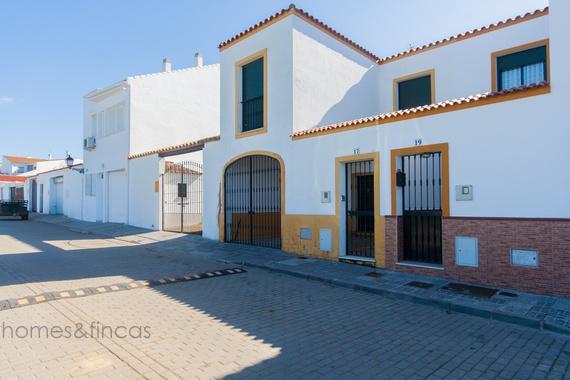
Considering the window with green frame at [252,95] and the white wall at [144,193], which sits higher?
the window with green frame at [252,95]

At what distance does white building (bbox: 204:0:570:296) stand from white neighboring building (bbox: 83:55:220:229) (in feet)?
18.2

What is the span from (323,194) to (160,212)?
9.06 meters

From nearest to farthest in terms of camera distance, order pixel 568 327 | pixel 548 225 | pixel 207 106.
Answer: pixel 568 327 → pixel 548 225 → pixel 207 106

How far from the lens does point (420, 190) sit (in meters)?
8.42

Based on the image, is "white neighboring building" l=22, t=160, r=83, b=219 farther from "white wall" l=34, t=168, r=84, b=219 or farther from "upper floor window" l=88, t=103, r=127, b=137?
"upper floor window" l=88, t=103, r=127, b=137

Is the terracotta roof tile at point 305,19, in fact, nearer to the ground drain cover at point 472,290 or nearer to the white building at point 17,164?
the ground drain cover at point 472,290

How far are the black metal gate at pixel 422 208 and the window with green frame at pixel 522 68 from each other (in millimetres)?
4008

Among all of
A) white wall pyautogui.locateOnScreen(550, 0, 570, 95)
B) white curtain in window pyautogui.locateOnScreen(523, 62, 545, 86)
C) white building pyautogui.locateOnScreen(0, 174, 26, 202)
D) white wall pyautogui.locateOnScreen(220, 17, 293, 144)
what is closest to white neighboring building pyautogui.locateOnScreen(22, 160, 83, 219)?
white building pyautogui.locateOnScreen(0, 174, 26, 202)

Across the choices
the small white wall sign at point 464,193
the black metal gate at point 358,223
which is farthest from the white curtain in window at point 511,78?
the small white wall sign at point 464,193

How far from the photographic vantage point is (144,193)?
1678cm

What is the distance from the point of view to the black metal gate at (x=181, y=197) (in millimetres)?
16094

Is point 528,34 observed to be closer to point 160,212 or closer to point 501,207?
point 501,207

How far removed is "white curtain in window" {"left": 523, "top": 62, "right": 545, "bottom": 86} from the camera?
9.84m

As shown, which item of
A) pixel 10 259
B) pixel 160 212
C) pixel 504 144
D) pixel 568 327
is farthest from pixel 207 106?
pixel 568 327
